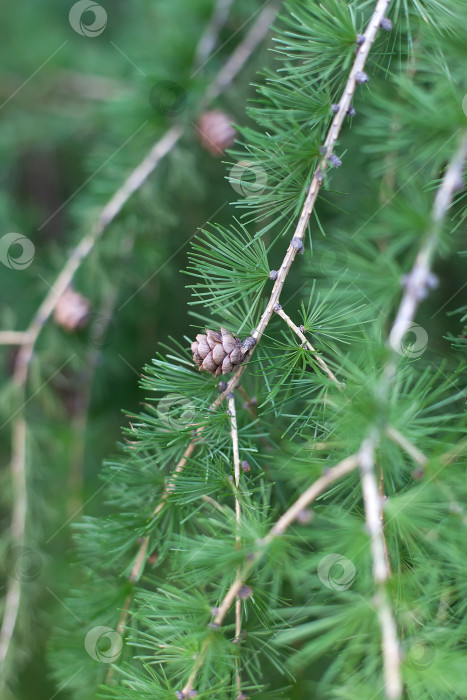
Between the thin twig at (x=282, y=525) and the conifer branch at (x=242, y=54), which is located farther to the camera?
the conifer branch at (x=242, y=54)

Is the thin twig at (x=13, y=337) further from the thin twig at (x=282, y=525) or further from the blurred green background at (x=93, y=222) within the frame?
the thin twig at (x=282, y=525)

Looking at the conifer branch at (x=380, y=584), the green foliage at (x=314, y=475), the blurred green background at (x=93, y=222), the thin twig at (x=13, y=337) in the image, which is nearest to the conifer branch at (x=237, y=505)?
the green foliage at (x=314, y=475)

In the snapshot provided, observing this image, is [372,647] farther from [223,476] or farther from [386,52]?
[386,52]

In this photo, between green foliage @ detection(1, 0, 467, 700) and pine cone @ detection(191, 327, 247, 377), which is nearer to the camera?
green foliage @ detection(1, 0, 467, 700)

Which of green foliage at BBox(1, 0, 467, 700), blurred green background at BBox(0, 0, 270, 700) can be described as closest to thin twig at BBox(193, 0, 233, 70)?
blurred green background at BBox(0, 0, 270, 700)

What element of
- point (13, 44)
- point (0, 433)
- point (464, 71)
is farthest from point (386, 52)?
point (13, 44)

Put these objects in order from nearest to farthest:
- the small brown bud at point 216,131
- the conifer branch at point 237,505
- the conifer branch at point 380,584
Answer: the conifer branch at point 380,584 → the conifer branch at point 237,505 → the small brown bud at point 216,131

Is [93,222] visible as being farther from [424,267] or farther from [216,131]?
[424,267]

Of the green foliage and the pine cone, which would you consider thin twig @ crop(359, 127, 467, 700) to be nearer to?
the green foliage
